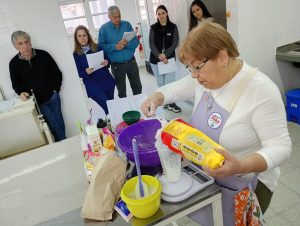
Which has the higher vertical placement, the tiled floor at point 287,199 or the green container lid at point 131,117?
the green container lid at point 131,117

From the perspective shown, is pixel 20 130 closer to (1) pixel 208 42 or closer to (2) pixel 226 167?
(1) pixel 208 42

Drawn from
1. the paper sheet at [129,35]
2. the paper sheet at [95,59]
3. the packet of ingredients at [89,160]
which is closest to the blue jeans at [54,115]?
the paper sheet at [95,59]

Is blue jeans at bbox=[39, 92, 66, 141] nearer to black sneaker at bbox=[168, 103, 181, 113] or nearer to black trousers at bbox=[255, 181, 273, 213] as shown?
black sneaker at bbox=[168, 103, 181, 113]

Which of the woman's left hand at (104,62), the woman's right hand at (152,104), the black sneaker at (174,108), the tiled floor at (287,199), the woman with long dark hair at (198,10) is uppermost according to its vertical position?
the woman with long dark hair at (198,10)

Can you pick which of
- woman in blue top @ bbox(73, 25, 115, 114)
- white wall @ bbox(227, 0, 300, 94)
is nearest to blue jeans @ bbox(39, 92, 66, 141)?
woman in blue top @ bbox(73, 25, 115, 114)

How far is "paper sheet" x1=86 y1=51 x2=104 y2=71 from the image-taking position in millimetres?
3084

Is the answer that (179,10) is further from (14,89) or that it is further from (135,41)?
Answer: (14,89)

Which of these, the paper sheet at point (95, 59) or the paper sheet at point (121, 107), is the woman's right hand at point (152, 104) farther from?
the paper sheet at point (95, 59)

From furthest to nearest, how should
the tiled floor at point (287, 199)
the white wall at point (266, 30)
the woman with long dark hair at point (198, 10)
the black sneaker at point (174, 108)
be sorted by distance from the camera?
the black sneaker at point (174, 108), the woman with long dark hair at point (198, 10), the white wall at point (266, 30), the tiled floor at point (287, 199)

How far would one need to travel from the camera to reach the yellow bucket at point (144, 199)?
875mm

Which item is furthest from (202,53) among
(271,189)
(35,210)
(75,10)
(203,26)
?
(75,10)

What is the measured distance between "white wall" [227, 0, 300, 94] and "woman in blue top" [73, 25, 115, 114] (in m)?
1.55

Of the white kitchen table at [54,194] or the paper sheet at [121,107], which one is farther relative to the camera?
the paper sheet at [121,107]

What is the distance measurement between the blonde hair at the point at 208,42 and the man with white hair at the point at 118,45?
254 centimetres
